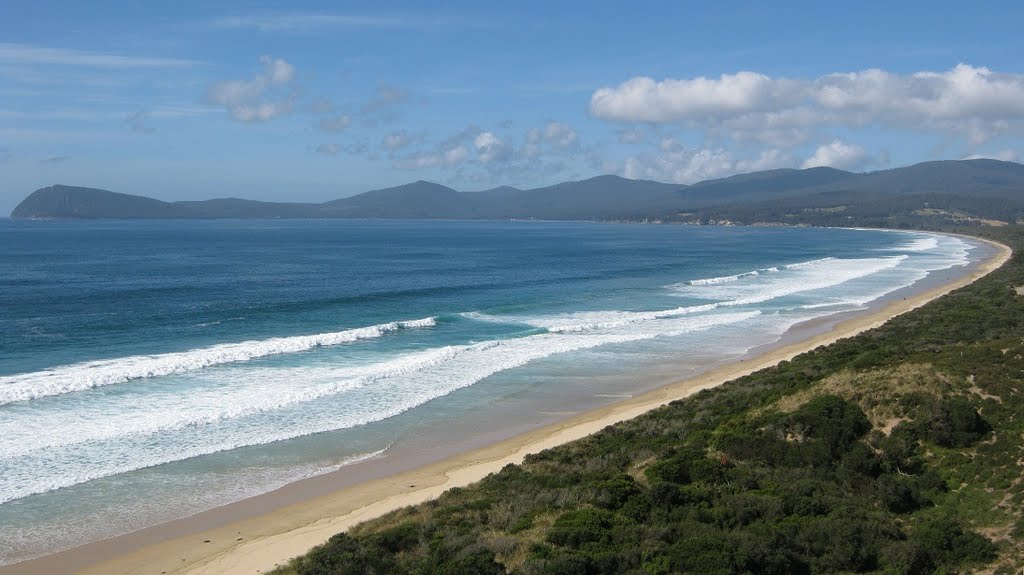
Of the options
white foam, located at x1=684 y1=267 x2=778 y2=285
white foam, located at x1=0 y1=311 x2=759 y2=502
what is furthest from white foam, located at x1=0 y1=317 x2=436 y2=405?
white foam, located at x1=684 y1=267 x2=778 y2=285

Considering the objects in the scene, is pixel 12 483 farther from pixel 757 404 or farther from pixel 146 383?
pixel 757 404

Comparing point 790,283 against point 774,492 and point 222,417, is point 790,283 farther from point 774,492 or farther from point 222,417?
point 774,492

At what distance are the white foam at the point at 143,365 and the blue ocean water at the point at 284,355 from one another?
13 centimetres

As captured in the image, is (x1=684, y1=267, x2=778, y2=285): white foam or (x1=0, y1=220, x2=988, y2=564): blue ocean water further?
(x1=684, y1=267, x2=778, y2=285): white foam

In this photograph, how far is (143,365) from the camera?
33438mm

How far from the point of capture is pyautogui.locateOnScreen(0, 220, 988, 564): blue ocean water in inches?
842

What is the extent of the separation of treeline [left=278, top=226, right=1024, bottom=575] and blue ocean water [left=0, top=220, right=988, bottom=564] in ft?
23.9

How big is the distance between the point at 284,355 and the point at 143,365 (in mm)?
6249

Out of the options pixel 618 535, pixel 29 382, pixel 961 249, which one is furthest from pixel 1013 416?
pixel 961 249

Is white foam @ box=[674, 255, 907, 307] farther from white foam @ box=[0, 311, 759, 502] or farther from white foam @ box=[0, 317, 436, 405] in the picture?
white foam @ box=[0, 317, 436, 405]

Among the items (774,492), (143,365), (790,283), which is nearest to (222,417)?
(143,365)

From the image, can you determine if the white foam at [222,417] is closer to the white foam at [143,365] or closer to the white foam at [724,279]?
the white foam at [143,365]

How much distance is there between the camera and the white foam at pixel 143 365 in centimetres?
2955

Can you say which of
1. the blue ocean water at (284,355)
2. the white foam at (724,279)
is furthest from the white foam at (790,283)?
the white foam at (724,279)
